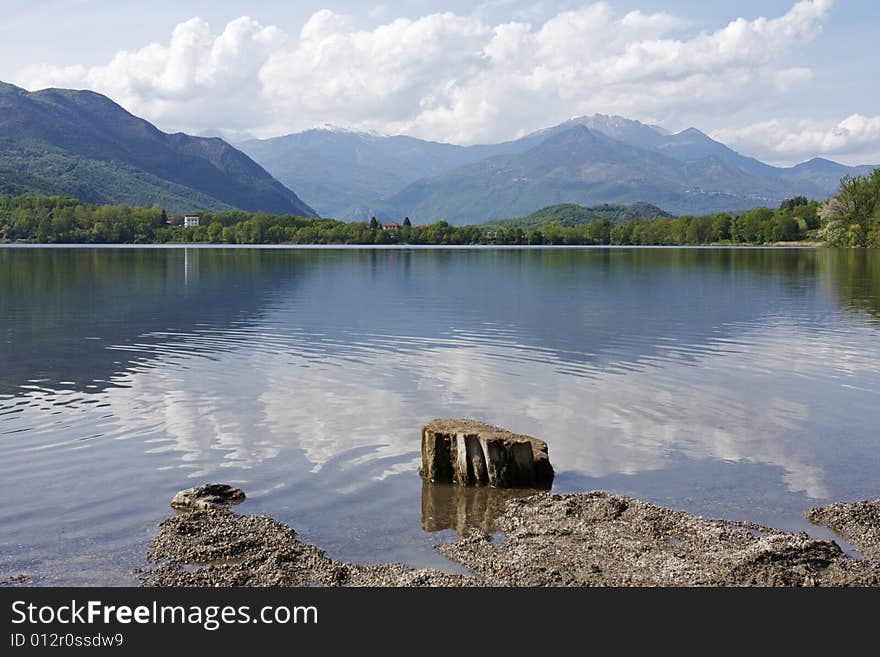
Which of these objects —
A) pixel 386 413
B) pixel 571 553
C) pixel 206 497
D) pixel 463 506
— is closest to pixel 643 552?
pixel 571 553

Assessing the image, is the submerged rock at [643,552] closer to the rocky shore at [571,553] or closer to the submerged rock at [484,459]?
the rocky shore at [571,553]

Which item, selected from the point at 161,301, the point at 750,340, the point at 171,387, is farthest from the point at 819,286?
the point at 171,387

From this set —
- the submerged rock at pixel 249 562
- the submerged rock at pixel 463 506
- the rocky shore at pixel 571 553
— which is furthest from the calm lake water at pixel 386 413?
the rocky shore at pixel 571 553

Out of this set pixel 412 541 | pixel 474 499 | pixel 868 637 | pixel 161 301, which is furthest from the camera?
pixel 161 301

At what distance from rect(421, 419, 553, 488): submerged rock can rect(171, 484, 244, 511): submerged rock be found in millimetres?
4185

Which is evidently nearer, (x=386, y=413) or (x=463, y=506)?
(x=463, y=506)

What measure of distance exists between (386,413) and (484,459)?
293 inches

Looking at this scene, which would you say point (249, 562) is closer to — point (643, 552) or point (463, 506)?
point (463, 506)

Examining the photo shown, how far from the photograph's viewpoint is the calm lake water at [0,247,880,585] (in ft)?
49.5

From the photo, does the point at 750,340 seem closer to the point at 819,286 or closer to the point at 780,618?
the point at 780,618

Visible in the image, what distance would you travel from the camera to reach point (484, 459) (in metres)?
17.0

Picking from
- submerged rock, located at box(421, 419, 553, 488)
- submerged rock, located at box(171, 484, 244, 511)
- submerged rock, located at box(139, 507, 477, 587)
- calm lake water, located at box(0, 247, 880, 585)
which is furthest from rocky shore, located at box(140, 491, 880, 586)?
submerged rock, located at box(421, 419, 553, 488)

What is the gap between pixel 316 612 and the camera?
35.6ft

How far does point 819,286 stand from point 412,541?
7856 cm
